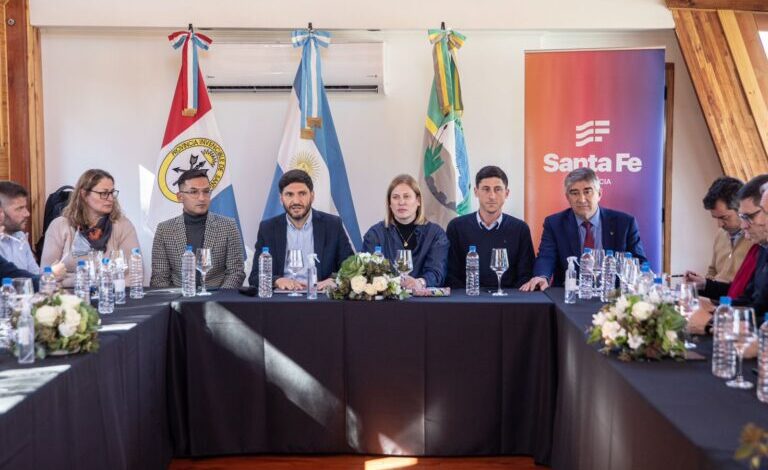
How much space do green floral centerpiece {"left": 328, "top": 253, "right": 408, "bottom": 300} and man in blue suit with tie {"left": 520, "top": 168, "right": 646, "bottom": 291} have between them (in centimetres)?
106

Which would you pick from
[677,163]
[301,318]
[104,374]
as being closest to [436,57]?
[677,163]

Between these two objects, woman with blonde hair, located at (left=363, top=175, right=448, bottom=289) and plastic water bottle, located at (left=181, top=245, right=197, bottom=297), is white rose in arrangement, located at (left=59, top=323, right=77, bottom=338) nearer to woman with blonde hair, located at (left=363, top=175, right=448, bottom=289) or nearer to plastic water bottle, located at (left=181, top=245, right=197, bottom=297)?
plastic water bottle, located at (left=181, top=245, right=197, bottom=297)

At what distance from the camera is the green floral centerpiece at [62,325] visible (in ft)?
8.21

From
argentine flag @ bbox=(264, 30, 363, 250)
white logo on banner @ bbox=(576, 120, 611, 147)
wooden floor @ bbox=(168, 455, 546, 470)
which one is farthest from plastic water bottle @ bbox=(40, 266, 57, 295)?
white logo on banner @ bbox=(576, 120, 611, 147)

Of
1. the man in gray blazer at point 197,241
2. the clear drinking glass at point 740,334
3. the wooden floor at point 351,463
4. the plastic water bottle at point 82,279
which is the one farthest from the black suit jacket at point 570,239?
the plastic water bottle at point 82,279

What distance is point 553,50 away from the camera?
574 centimetres

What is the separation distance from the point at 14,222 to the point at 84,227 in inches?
14.4

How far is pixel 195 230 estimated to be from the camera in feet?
14.7

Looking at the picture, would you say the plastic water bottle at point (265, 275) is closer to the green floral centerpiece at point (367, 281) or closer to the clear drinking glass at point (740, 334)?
the green floral centerpiece at point (367, 281)

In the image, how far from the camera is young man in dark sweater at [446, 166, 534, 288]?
4535 mm

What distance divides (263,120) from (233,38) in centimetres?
67

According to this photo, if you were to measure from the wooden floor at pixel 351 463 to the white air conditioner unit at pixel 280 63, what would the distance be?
10.2ft

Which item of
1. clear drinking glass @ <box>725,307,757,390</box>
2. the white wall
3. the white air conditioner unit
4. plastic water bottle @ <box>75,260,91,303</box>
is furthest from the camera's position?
the white wall

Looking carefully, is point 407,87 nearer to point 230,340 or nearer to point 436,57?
point 436,57
